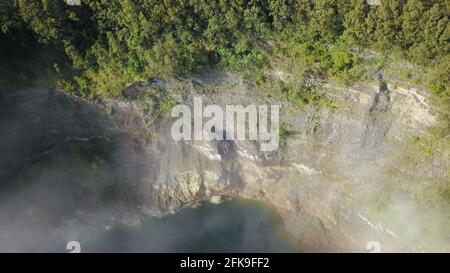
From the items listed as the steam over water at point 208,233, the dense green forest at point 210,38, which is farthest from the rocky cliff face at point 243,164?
the dense green forest at point 210,38

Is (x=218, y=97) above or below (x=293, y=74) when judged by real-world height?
below

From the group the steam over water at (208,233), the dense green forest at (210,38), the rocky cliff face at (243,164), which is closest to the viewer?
the dense green forest at (210,38)

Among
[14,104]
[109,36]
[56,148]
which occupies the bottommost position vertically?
[56,148]

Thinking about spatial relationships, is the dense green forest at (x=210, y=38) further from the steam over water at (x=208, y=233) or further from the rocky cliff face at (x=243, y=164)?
the steam over water at (x=208, y=233)

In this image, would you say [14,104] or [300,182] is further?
[300,182]

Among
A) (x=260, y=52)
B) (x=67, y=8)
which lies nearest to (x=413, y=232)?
(x=260, y=52)

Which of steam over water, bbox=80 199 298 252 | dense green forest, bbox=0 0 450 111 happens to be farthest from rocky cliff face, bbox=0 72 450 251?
dense green forest, bbox=0 0 450 111

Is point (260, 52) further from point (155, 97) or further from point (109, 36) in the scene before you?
point (109, 36)
